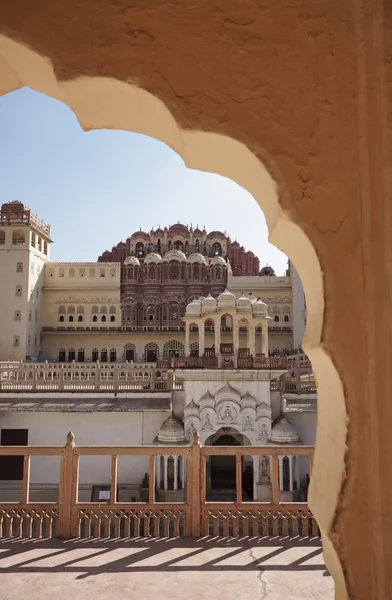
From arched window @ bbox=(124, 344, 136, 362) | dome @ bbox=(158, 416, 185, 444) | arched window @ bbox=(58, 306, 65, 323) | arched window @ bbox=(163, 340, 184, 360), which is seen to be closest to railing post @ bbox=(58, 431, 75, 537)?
dome @ bbox=(158, 416, 185, 444)

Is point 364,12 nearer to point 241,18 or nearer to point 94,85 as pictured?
point 241,18

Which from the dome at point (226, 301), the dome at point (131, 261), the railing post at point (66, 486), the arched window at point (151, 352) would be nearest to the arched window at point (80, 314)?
the dome at point (131, 261)

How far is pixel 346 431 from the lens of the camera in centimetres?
153

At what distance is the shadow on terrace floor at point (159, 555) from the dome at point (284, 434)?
9.53 metres

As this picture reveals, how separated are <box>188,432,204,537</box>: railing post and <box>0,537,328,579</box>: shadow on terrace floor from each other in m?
0.17

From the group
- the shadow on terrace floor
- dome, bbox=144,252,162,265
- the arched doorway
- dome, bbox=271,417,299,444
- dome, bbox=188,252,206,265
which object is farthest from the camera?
dome, bbox=144,252,162,265

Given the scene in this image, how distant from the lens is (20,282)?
110ft

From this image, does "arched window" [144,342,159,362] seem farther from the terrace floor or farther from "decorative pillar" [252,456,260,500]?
the terrace floor

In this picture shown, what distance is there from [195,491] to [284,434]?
31.2 ft

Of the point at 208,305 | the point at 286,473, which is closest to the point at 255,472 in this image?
the point at 286,473

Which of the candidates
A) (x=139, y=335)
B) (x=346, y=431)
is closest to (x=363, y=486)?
(x=346, y=431)

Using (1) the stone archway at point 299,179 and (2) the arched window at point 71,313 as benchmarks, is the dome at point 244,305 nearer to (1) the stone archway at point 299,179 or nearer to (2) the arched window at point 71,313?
(1) the stone archway at point 299,179

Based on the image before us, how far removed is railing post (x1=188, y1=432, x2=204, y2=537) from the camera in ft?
15.8

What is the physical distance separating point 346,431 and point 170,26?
1.59m
